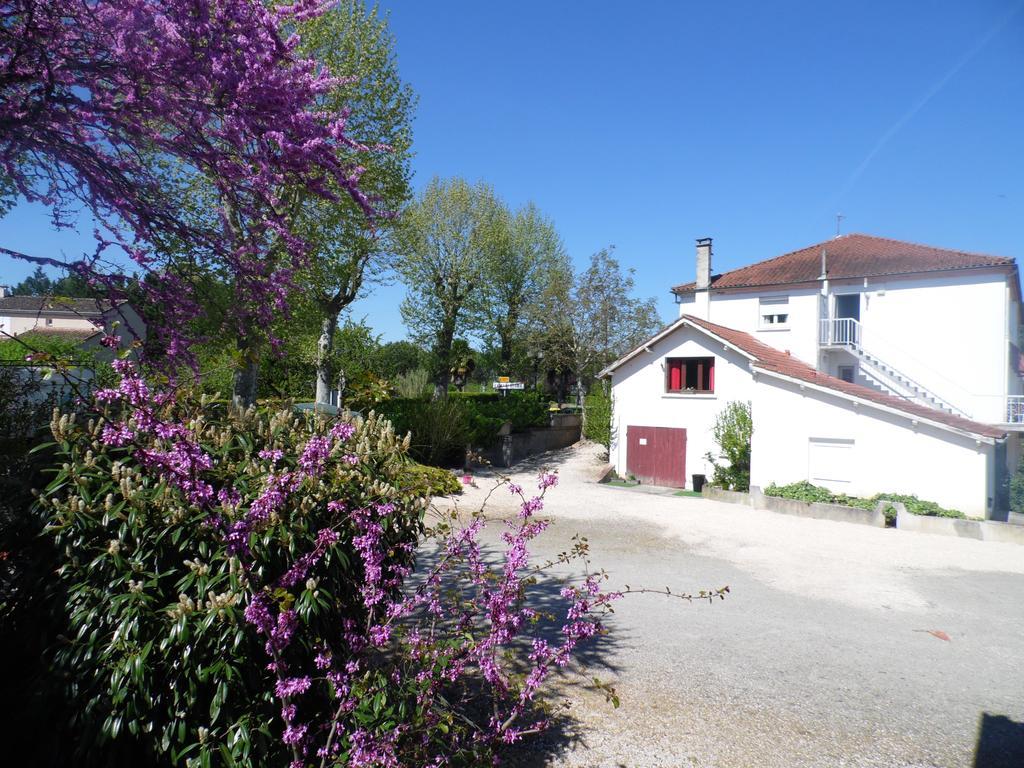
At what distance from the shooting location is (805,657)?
5.79 meters

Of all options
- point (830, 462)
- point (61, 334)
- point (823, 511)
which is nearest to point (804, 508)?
point (823, 511)

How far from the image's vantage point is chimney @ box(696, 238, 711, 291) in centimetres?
2336

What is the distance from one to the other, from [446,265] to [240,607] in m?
28.4

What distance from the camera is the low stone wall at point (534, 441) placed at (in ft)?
68.6

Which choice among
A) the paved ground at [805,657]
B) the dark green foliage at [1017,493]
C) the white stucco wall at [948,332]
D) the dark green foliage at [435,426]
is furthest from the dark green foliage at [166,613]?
the white stucco wall at [948,332]

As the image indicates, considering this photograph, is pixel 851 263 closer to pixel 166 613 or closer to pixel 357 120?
pixel 357 120

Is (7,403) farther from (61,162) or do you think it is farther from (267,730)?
(267,730)

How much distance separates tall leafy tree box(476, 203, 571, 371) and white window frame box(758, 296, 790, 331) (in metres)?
12.5

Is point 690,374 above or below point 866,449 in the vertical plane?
above

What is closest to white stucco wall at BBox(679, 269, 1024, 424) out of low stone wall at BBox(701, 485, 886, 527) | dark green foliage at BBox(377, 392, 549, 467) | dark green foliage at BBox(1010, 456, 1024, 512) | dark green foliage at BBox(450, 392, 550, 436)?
dark green foliage at BBox(1010, 456, 1024, 512)

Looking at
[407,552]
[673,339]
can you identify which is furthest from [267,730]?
[673,339]

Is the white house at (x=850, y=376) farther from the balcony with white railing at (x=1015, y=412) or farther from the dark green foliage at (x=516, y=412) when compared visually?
the dark green foliage at (x=516, y=412)

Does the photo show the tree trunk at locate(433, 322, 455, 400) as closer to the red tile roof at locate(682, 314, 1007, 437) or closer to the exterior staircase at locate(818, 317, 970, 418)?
the red tile roof at locate(682, 314, 1007, 437)

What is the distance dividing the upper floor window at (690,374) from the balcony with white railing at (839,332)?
4887 millimetres
